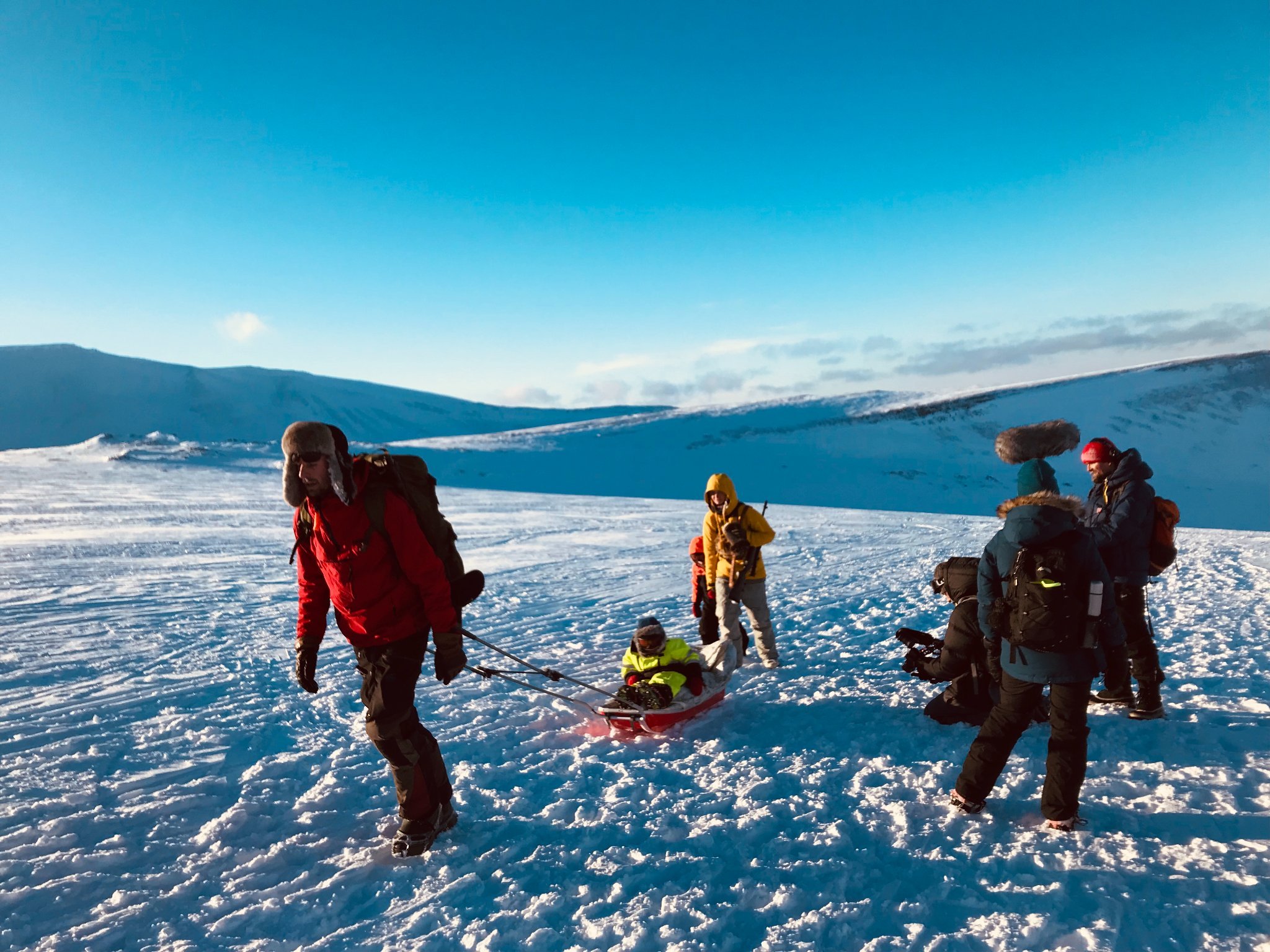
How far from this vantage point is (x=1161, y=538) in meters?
4.73

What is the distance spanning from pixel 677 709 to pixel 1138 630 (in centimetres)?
350

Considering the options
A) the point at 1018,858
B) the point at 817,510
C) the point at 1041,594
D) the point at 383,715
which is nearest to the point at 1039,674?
the point at 1041,594

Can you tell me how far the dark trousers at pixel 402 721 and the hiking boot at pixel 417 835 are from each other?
0.04 meters

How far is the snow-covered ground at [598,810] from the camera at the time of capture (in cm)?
317

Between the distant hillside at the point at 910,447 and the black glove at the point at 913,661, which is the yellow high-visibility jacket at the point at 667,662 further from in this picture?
the distant hillside at the point at 910,447

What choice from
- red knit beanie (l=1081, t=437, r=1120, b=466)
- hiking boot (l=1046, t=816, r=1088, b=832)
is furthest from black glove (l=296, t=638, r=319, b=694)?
red knit beanie (l=1081, t=437, r=1120, b=466)

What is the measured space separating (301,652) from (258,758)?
180 cm

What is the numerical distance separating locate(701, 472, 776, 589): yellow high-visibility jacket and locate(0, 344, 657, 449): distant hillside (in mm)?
70111

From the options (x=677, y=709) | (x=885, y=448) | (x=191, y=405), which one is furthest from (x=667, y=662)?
(x=191, y=405)

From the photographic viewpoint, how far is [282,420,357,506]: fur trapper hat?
3.17 m

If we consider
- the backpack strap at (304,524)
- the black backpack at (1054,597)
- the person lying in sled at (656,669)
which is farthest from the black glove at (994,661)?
the backpack strap at (304,524)

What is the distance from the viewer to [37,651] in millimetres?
6848

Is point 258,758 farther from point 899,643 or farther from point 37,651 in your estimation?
point 899,643

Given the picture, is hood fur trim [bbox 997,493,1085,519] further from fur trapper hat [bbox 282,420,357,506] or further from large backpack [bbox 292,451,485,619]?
fur trapper hat [bbox 282,420,357,506]
